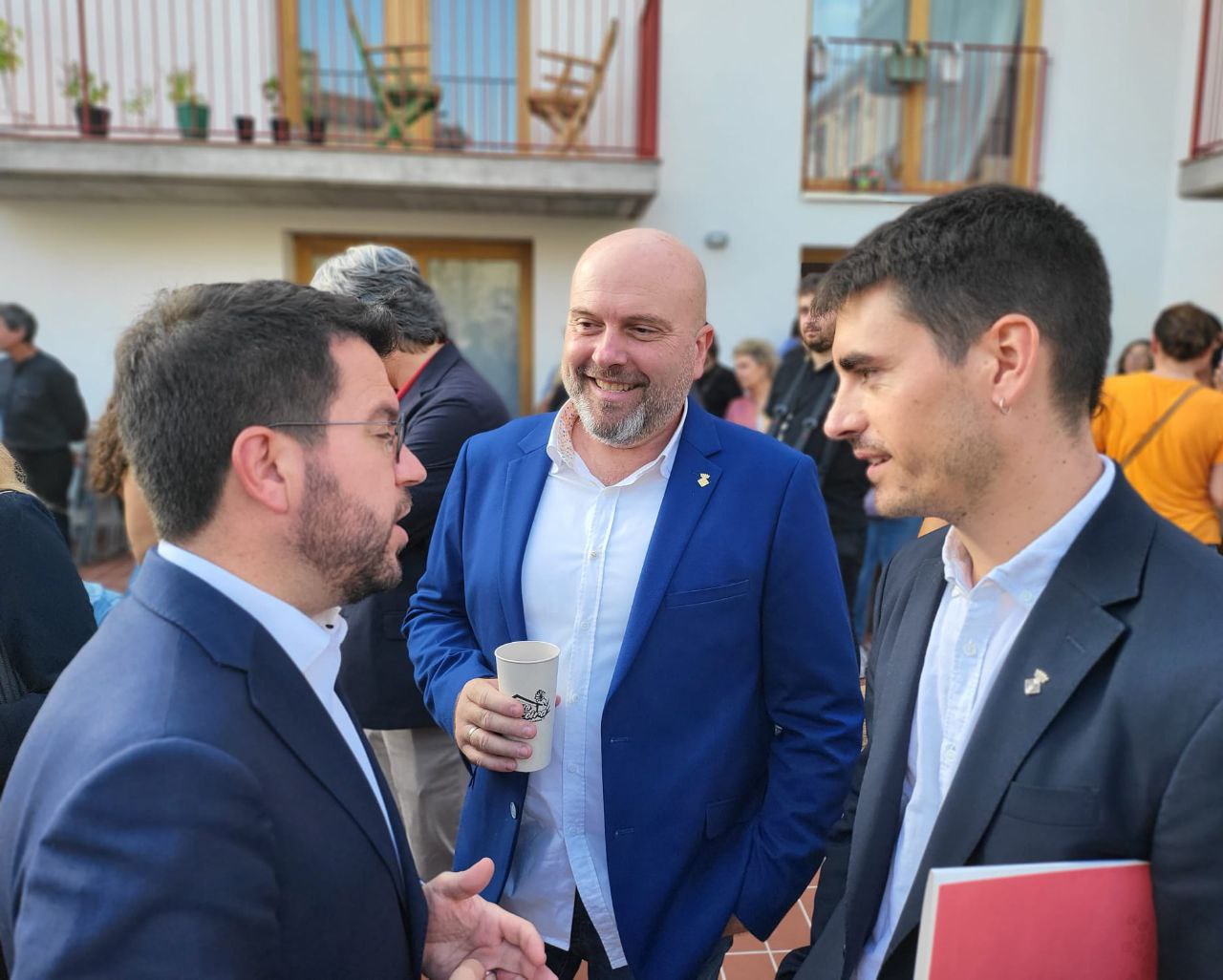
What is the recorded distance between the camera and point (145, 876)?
0.88 meters

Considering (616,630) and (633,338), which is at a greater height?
(633,338)

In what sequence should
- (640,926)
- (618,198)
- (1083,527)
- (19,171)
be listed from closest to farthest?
(1083,527)
(640,926)
(19,171)
(618,198)

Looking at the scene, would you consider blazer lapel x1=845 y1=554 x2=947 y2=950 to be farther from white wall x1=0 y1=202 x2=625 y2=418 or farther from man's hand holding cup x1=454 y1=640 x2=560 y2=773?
white wall x1=0 y1=202 x2=625 y2=418

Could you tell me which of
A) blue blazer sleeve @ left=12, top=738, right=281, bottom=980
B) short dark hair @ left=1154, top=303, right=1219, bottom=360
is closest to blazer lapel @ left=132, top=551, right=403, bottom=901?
blue blazer sleeve @ left=12, top=738, right=281, bottom=980

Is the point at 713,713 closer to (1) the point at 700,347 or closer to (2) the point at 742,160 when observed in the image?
(1) the point at 700,347

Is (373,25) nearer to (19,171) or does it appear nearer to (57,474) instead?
(19,171)

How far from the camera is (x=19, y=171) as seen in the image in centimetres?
782

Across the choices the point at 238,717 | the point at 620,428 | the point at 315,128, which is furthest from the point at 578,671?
the point at 315,128

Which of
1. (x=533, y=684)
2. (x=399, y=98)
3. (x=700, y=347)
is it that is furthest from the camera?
(x=399, y=98)

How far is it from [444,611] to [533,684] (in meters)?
0.55

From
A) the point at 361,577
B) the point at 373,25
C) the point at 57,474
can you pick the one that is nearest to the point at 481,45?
the point at 373,25

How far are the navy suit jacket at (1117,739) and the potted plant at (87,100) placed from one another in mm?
9404

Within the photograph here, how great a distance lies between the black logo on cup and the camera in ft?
5.29

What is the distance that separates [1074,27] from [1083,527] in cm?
985
